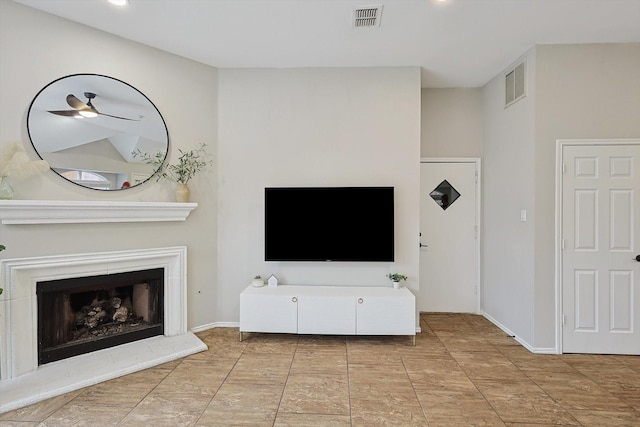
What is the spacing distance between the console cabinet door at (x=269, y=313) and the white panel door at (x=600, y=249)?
8.52ft

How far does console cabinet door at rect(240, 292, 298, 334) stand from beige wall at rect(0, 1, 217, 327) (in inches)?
24.6

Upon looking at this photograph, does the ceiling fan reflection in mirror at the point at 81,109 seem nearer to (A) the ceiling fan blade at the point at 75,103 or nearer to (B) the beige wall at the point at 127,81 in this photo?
(A) the ceiling fan blade at the point at 75,103

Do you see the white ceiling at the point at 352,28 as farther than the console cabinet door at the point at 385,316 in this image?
No

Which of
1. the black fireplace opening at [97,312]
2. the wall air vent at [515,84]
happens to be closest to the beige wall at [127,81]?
the black fireplace opening at [97,312]

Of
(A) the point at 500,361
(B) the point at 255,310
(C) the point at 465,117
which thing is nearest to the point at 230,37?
(B) the point at 255,310

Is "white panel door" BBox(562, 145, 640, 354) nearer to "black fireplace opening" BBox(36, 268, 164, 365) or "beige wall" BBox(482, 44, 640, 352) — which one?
"beige wall" BBox(482, 44, 640, 352)

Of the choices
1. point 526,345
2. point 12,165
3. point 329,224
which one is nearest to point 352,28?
point 329,224

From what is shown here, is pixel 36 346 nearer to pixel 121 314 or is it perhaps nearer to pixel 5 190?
pixel 121 314

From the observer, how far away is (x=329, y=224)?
3.39m

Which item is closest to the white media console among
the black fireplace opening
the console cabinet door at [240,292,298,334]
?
the console cabinet door at [240,292,298,334]

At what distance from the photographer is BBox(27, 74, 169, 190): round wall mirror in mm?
2621

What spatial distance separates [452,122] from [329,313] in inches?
114

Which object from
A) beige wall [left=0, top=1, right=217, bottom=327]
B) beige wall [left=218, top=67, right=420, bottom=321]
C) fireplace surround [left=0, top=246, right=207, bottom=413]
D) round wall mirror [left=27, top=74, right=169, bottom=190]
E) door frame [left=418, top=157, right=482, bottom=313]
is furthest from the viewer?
door frame [left=418, top=157, right=482, bottom=313]

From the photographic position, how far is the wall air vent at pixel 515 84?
3234 mm
